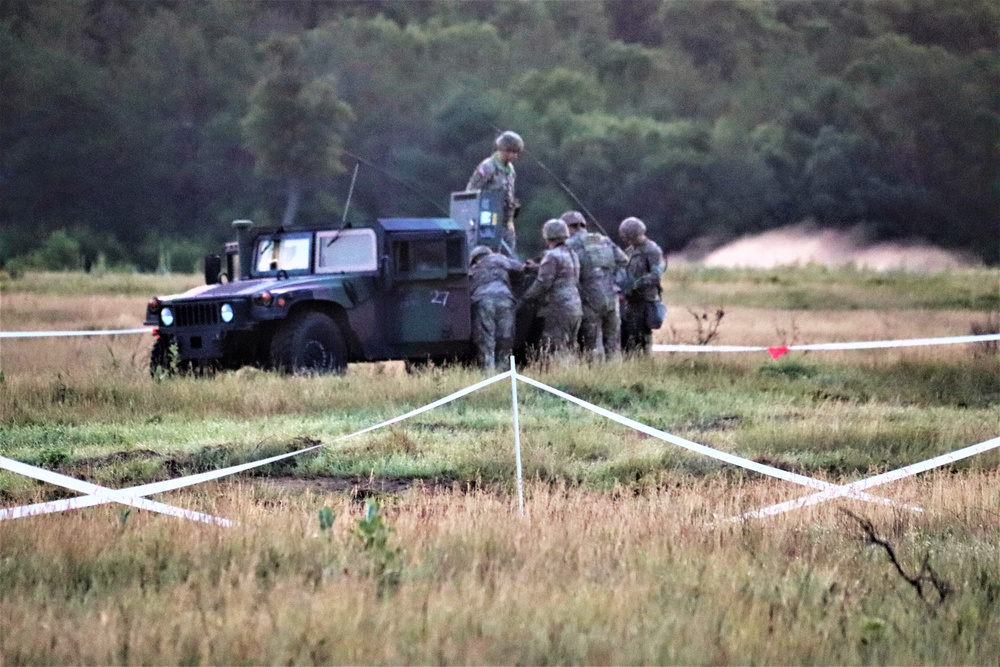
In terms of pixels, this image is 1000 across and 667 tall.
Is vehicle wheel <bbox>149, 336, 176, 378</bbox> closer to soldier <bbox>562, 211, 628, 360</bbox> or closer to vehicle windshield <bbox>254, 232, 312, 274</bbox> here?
vehicle windshield <bbox>254, 232, 312, 274</bbox>

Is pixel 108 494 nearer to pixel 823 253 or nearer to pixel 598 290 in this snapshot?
pixel 598 290

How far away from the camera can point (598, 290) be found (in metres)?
17.7

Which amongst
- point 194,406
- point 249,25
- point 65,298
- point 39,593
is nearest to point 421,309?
point 194,406

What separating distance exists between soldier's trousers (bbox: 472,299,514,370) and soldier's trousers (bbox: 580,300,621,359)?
857 mm

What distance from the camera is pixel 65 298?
95.1ft

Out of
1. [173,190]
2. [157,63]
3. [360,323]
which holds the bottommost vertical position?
[360,323]

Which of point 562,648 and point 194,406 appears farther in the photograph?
point 194,406

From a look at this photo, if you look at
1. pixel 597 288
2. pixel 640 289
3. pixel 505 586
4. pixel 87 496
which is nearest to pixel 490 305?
pixel 597 288

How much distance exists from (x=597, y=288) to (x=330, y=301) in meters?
2.87

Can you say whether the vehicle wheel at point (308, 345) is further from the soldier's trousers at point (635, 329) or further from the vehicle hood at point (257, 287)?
the soldier's trousers at point (635, 329)

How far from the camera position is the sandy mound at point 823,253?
37984 mm

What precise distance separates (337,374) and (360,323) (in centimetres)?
60

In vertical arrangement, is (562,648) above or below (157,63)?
below

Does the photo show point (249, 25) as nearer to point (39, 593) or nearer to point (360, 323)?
point (360, 323)
